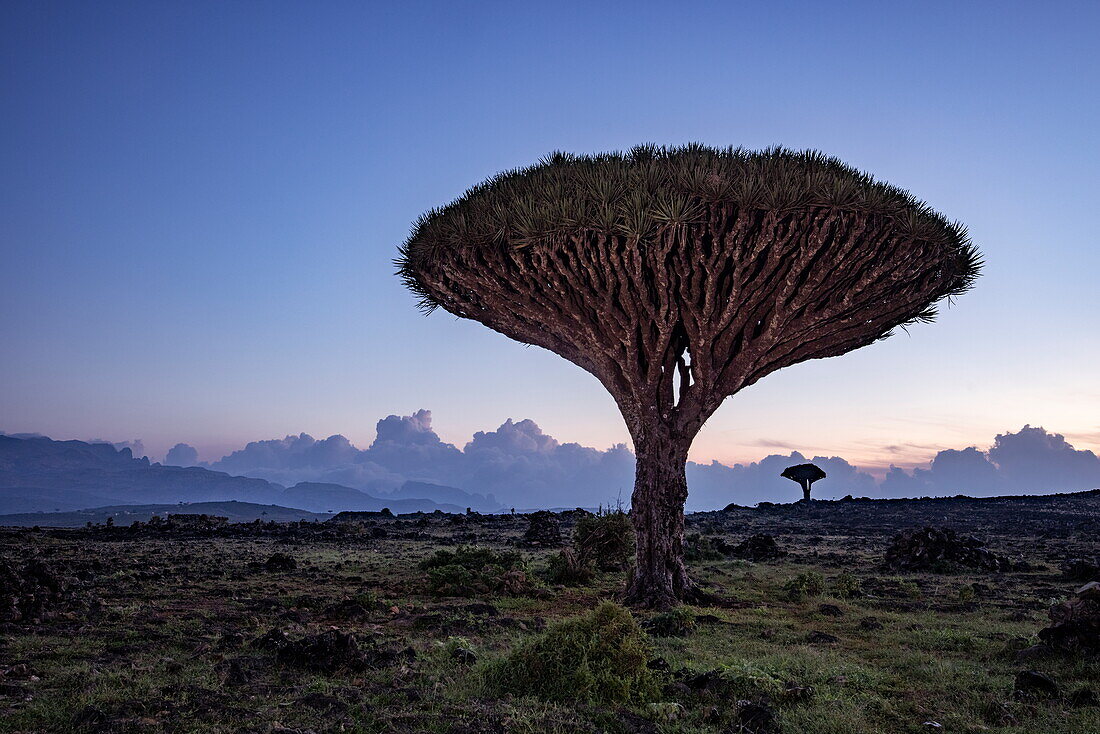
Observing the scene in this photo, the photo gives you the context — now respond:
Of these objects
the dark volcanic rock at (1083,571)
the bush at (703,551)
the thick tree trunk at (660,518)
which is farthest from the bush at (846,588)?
the bush at (703,551)

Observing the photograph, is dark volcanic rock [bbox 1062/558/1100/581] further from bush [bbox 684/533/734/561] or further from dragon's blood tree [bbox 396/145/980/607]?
bush [bbox 684/533/734/561]

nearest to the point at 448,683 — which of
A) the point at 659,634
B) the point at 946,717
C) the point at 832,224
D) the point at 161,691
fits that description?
Answer: the point at 161,691

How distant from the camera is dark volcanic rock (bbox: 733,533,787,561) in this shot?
822 inches

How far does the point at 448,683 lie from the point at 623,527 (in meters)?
11.5

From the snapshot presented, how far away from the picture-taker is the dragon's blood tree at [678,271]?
11469 millimetres

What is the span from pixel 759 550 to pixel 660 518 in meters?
10.2

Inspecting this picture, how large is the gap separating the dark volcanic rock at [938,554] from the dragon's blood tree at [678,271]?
7.44 meters

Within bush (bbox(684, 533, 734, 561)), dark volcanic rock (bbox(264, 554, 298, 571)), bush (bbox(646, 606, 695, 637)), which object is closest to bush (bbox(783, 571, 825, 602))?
bush (bbox(646, 606, 695, 637))

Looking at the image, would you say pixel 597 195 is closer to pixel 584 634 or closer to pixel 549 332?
pixel 549 332

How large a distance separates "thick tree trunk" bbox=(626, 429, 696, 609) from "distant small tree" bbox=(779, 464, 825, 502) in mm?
44422

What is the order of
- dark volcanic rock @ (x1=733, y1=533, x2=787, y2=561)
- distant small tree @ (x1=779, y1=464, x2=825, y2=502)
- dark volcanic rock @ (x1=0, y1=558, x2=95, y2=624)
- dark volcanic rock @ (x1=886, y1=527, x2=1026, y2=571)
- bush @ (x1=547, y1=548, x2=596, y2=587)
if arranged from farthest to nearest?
distant small tree @ (x1=779, y1=464, x2=825, y2=502) < dark volcanic rock @ (x1=733, y1=533, x2=787, y2=561) < dark volcanic rock @ (x1=886, y1=527, x2=1026, y2=571) < bush @ (x1=547, y1=548, x2=596, y2=587) < dark volcanic rock @ (x1=0, y1=558, x2=95, y2=624)

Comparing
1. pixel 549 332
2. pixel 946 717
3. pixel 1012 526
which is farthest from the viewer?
pixel 1012 526

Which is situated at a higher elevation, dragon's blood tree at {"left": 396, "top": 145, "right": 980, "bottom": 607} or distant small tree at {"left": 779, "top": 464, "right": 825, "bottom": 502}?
dragon's blood tree at {"left": 396, "top": 145, "right": 980, "bottom": 607}

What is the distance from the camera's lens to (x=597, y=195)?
1148 centimetres
